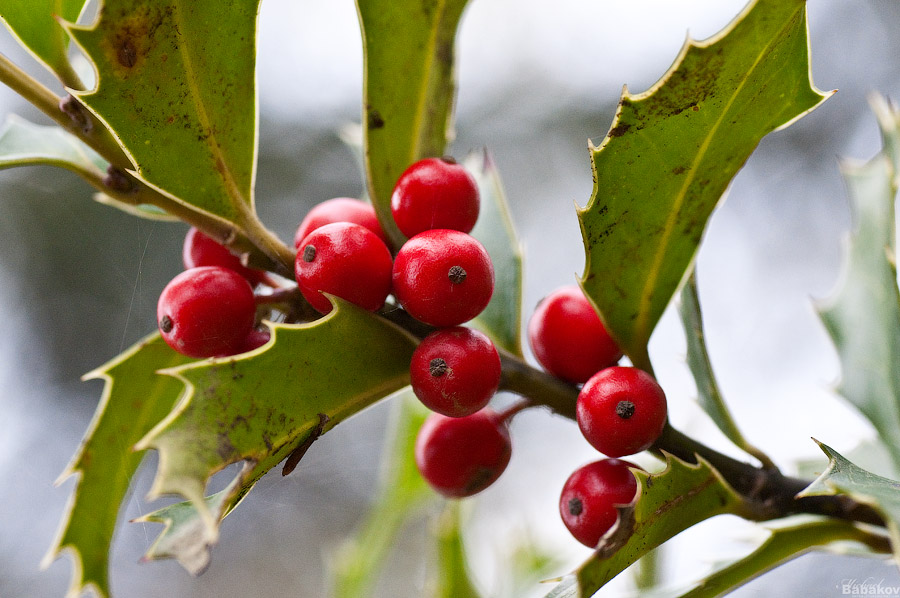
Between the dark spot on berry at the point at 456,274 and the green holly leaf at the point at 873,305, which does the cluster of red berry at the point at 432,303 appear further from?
the green holly leaf at the point at 873,305

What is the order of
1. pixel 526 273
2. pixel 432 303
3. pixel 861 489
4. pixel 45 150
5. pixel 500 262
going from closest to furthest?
pixel 861 489 < pixel 432 303 < pixel 45 150 < pixel 500 262 < pixel 526 273

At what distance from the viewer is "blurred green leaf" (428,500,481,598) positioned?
1.13 m

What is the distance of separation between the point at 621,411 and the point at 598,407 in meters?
0.02

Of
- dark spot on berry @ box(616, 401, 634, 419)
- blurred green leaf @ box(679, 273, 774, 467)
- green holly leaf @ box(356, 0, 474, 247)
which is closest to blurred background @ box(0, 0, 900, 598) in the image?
blurred green leaf @ box(679, 273, 774, 467)

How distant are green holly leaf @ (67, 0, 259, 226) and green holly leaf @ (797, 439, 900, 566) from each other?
53cm

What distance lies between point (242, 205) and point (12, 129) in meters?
0.29

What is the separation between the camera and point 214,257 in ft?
2.45

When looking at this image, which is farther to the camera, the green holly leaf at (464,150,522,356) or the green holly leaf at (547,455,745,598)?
the green holly leaf at (464,150,522,356)

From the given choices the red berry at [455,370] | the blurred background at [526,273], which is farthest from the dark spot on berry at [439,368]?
the blurred background at [526,273]

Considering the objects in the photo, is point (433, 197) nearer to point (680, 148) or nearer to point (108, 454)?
point (680, 148)

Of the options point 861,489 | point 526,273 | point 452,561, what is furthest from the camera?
point 526,273

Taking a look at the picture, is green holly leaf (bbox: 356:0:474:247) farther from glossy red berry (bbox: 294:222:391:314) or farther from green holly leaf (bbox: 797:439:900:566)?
green holly leaf (bbox: 797:439:900:566)

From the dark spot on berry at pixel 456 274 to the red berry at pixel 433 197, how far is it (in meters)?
0.09

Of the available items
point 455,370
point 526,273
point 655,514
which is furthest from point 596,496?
point 526,273
